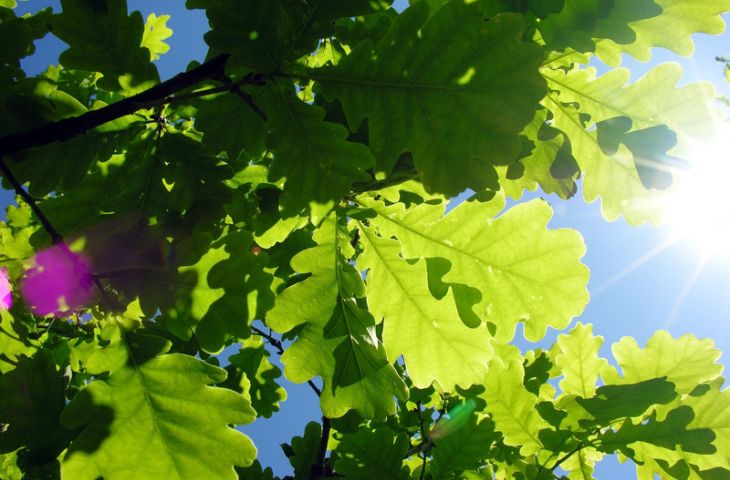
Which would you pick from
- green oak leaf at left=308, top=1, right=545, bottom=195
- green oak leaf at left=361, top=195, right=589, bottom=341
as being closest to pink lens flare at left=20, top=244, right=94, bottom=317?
green oak leaf at left=308, top=1, right=545, bottom=195

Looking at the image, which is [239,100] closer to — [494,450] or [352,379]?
[352,379]

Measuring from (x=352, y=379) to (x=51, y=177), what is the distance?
1.20 metres

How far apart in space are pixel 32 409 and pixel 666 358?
102 inches

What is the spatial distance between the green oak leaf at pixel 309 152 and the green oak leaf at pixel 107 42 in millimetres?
468

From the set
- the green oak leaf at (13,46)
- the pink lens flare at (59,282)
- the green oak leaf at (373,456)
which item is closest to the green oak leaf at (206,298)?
the pink lens flare at (59,282)

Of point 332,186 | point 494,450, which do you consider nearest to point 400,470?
point 494,450

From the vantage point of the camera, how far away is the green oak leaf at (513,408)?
238 cm

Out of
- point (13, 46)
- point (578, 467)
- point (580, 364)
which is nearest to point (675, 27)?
point (580, 364)

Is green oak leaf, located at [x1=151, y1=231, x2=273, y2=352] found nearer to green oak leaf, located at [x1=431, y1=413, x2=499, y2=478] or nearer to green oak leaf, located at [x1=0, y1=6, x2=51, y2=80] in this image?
green oak leaf, located at [x1=0, y1=6, x2=51, y2=80]

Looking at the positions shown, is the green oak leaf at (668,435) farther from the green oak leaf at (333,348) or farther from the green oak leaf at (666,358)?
the green oak leaf at (333,348)

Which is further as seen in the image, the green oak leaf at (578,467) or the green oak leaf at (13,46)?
the green oak leaf at (578,467)

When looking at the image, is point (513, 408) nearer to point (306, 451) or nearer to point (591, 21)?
point (306, 451)

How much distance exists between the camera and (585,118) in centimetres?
171

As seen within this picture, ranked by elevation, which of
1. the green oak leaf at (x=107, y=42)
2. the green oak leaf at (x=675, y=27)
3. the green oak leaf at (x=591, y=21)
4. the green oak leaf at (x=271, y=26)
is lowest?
the green oak leaf at (x=591, y=21)
